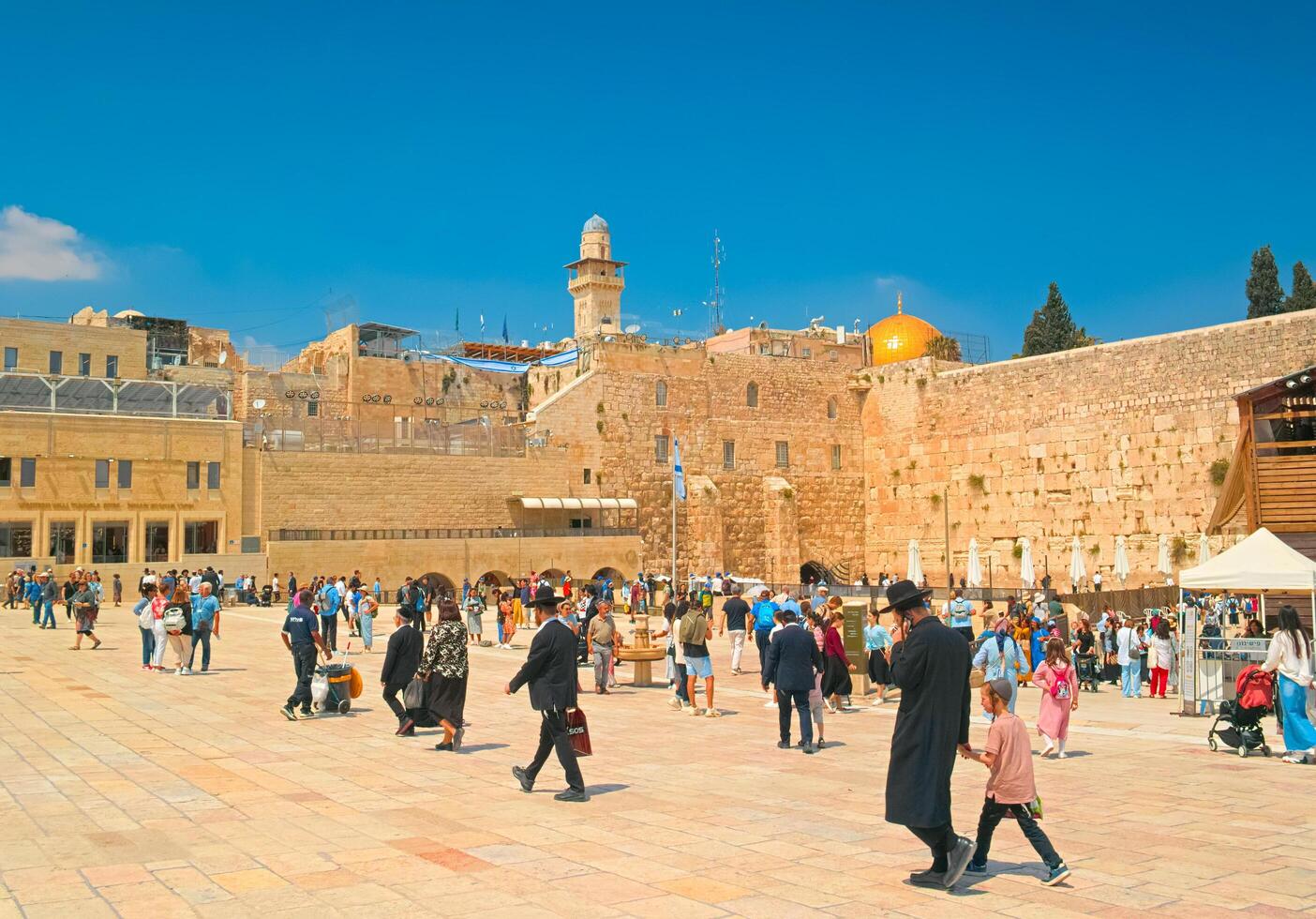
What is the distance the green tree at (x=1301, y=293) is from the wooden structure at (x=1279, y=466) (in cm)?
1822

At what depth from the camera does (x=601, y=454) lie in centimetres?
3647

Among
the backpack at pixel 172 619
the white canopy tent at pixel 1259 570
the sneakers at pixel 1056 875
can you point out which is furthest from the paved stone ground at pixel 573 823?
the backpack at pixel 172 619

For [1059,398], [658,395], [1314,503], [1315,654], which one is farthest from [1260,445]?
[658,395]

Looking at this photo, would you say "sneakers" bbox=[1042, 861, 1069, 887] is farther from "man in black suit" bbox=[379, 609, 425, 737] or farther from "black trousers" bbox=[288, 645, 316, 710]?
"black trousers" bbox=[288, 645, 316, 710]

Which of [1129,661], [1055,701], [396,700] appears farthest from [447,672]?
[1129,661]

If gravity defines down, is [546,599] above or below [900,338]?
below

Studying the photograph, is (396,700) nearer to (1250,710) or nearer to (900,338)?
(1250,710)

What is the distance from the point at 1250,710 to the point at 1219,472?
23.3 m

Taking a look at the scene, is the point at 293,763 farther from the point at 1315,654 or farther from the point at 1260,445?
the point at 1260,445

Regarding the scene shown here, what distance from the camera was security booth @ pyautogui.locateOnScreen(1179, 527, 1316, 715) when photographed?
Result: 484 inches

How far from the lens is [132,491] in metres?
29.0

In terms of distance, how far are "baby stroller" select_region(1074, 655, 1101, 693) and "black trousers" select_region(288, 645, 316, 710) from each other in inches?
394

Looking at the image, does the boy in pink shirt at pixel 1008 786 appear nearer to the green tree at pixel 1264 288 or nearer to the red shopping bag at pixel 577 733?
the red shopping bag at pixel 577 733

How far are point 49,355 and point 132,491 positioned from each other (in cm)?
694
